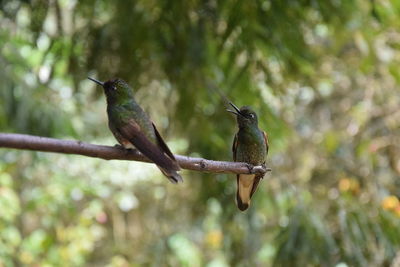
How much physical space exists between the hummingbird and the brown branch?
0.12ft

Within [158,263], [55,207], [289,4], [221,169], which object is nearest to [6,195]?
[55,207]

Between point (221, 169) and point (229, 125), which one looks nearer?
point (221, 169)

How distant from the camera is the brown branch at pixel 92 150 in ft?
3.39

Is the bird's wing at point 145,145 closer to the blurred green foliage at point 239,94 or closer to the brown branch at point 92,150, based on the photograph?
the brown branch at point 92,150

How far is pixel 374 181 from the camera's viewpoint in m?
5.36

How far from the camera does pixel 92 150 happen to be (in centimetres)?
119

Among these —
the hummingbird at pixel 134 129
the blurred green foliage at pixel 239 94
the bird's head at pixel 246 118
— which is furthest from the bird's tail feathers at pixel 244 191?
the blurred green foliage at pixel 239 94

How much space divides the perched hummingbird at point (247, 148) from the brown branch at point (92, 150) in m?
0.28

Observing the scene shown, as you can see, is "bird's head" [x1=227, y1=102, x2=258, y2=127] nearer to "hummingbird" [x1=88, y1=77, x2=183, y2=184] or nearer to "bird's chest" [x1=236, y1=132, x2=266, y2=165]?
"bird's chest" [x1=236, y1=132, x2=266, y2=165]

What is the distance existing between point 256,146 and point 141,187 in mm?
6896

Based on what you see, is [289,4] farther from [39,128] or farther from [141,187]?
[141,187]

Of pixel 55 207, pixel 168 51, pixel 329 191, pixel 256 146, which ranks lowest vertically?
pixel 55 207

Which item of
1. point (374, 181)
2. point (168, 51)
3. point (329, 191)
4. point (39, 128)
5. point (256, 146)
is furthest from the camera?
point (329, 191)

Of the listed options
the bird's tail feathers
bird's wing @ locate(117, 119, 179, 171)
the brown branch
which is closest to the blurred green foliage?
the bird's tail feathers
